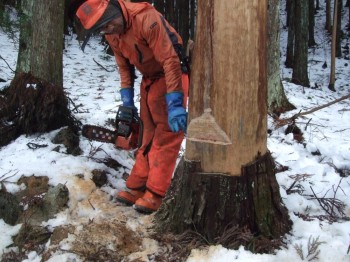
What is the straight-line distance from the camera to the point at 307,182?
138 inches

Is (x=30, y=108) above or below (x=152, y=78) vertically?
below

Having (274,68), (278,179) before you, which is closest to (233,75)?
(278,179)

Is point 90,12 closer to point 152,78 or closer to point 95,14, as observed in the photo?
point 95,14

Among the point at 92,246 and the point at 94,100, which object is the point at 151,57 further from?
the point at 94,100

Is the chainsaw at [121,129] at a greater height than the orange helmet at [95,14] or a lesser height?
lesser

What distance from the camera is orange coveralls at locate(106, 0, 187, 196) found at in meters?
2.90

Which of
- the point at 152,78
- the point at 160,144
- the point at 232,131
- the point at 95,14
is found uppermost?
the point at 95,14

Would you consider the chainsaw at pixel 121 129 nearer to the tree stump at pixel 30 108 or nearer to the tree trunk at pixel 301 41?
the tree stump at pixel 30 108

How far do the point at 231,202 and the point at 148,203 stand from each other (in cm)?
89

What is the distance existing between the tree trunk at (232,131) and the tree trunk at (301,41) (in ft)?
30.8

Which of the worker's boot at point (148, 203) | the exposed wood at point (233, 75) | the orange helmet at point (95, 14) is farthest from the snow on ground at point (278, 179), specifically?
the orange helmet at point (95, 14)

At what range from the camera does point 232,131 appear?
2.53m

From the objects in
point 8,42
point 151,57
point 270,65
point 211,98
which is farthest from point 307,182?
point 8,42

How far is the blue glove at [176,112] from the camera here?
2.83 metres
